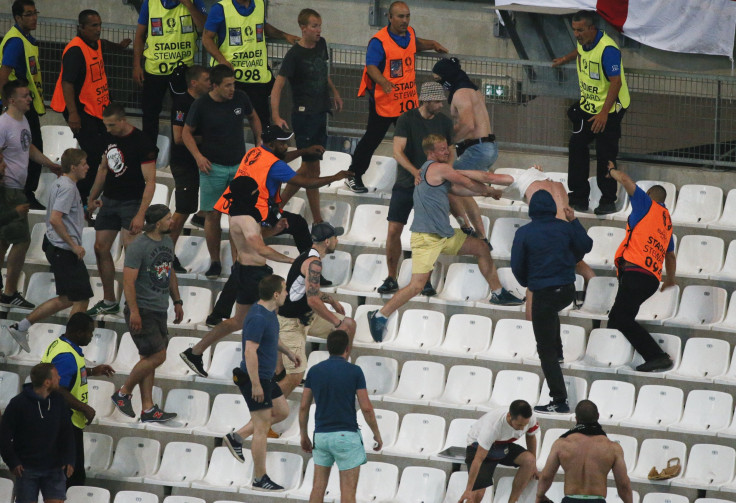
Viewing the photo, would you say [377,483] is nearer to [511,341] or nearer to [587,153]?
[511,341]

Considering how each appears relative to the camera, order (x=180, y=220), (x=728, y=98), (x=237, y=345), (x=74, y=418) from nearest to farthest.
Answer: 1. (x=74, y=418)
2. (x=237, y=345)
3. (x=180, y=220)
4. (x=728, y=98)

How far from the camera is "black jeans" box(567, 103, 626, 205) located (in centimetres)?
1170

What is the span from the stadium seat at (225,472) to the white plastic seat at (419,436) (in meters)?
1.09

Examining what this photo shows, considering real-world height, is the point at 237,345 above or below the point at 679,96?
below

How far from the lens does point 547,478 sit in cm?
902

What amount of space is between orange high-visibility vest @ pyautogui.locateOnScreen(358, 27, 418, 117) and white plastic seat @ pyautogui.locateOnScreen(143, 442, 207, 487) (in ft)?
12.3

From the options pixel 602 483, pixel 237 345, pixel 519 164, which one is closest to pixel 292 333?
pixel 237 345

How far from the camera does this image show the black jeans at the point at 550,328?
9883 millimetres

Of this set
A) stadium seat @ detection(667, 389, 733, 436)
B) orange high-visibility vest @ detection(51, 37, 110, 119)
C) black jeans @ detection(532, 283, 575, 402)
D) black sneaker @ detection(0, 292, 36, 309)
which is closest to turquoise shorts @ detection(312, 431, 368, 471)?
black jeans @ detection(532, 283, 575, 402)

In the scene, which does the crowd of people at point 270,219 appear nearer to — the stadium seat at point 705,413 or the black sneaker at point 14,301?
the black sneaker at point 14,301

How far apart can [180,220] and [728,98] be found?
542cm

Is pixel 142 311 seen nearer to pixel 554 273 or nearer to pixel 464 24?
pixel 554 273

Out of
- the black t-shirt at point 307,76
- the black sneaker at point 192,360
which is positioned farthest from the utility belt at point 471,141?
the black sneaker at point 192,360

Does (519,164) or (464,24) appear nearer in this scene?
(519,164)
